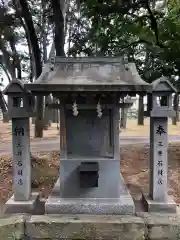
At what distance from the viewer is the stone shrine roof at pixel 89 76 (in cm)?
494

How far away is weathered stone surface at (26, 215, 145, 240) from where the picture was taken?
16.8 feet

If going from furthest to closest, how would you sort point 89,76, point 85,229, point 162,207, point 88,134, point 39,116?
point 39,116
point 88,134
point 162,207
point 89,76
point 85,229

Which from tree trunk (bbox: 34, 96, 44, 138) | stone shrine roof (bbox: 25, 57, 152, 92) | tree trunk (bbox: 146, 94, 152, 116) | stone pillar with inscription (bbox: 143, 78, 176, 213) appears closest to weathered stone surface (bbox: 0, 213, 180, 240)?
stone pillar with inscription (bbox: 143, 78, 176, 213)

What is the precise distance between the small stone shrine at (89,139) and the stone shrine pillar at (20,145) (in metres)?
0.47

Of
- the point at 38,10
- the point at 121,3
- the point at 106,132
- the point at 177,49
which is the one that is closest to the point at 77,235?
the point at 106,132

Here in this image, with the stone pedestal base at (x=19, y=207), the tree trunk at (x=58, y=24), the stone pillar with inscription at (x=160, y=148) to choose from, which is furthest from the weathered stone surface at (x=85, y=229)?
the tree trunk at (x=58, y=24)

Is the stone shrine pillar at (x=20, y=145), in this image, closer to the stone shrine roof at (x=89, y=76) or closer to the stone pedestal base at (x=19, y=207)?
the stone pedestal base at (x=19, y=207)

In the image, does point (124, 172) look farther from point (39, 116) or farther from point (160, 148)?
point (39, 116)

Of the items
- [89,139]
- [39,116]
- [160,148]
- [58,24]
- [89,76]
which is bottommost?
[160,148]

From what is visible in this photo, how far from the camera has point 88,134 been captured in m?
5.75

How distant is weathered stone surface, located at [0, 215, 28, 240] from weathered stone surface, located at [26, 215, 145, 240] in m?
0.12

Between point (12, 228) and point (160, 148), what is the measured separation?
297cm

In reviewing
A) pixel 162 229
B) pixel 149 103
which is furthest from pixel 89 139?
pixel 162 229

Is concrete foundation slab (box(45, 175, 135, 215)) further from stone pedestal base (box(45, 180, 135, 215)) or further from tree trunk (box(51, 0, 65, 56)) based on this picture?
tree trunk (box(51, 0, 65, 56))
